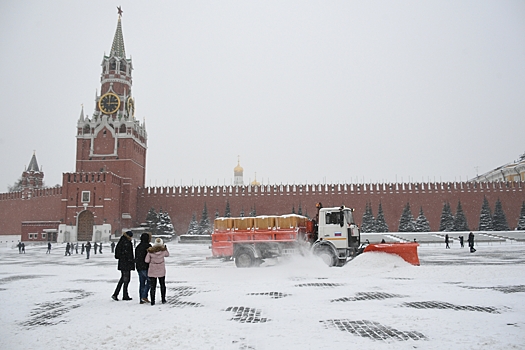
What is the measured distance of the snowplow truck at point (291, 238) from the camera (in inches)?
480

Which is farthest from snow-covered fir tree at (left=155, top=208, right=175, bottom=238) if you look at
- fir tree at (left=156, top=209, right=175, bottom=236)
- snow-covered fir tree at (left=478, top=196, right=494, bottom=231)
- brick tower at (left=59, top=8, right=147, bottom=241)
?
snow-covered fir tree at (left=478, top=196, right=494, bottom=231)

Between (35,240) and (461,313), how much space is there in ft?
133

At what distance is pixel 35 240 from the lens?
3906 centimetres

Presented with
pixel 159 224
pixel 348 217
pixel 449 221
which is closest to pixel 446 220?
pixel 449 221

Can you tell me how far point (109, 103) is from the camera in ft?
144

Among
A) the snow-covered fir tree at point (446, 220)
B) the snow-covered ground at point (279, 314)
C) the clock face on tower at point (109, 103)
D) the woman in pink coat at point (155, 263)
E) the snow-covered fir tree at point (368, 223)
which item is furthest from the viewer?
the clock face on tower at point (109, 103)

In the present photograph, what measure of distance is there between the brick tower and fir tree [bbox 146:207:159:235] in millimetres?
2248

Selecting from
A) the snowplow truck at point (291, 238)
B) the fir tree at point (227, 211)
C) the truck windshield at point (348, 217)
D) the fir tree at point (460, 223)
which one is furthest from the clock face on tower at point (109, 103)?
the truck windshield at point (348, 217)

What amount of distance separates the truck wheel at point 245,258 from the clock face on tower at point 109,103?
3462 cm

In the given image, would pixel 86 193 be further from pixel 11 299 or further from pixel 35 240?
pixel 11 299

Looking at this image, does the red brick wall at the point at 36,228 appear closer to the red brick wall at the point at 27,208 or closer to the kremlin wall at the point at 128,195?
the kremlin wall at the point at 128,195

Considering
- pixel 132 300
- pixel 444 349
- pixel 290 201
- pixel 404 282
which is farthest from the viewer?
pixel 290 201

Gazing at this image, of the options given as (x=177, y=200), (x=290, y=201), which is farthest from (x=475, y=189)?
(x=177, y=200)

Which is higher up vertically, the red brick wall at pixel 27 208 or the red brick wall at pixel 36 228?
the red brick wall at pixel 27 208
